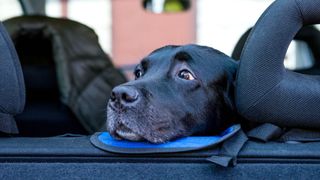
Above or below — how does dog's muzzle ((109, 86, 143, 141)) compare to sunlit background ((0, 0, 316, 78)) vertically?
above

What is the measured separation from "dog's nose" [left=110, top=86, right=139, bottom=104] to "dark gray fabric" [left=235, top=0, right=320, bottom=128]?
38 cm

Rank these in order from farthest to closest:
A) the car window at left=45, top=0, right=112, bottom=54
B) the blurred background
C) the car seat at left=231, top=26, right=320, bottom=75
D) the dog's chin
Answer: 1. the car window at left=45, top=0, right=112, bottom=54
2. the blurred background
3. the car seat at left=231, top=26, right=320, bottom=75
4. the dog's chin

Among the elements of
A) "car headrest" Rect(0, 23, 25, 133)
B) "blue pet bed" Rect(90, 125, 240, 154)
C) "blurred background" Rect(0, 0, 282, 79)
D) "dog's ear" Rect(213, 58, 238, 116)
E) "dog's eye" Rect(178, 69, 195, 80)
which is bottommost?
"blurred background" Rect(0, 0, 282, 79)

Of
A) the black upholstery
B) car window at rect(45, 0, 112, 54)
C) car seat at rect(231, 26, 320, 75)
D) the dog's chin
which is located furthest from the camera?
car window at rect(45, 0, 112, 54)

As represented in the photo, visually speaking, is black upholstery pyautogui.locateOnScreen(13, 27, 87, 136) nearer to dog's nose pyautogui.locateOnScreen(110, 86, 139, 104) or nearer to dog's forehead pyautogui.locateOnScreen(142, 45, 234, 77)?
dog's forehead pyautogui.locateOnScreen(142, 45, 234, 77)

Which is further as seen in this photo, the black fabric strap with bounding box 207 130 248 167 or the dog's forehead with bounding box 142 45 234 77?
the dog's forehead with bounding box 142 45 234 77

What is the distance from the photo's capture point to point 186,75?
2527 mm

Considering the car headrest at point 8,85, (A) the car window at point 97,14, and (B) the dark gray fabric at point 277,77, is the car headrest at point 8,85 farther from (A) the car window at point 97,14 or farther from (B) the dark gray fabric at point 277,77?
(A) the car window at point 97,14

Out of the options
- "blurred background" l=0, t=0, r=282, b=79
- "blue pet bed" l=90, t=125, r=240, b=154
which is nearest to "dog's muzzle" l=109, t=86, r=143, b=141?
"blue pet bed" l=90, t=125, r=240, b=154

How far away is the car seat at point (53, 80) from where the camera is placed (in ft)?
12.4

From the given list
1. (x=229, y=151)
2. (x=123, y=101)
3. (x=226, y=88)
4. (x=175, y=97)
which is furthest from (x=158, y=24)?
(x=229, y=151)

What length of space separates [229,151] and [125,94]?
0.51 metres

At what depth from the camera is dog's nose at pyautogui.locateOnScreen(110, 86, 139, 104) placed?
82.2 inches

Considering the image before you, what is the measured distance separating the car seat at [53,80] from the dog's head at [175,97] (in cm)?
107
